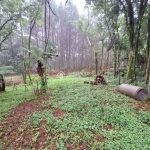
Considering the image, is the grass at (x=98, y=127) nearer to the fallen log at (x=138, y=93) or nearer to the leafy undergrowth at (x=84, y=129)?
the leafy undergrowth at (x=84, y=129)

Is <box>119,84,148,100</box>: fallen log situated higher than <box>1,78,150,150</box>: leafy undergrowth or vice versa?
<box>119,84,148,100</box>: fallen log

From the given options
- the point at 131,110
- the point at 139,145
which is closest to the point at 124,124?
the point at 139,145

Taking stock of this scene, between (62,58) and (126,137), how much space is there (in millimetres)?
21185

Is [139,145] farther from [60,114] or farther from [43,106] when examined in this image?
[43,106]

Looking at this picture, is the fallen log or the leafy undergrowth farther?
the fallen log

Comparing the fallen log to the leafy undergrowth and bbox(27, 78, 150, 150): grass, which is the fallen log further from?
bbox(27, 78, 150, 150): grass

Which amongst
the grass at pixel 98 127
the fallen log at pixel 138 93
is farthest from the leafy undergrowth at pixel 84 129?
the fallen log at pixel 138 93

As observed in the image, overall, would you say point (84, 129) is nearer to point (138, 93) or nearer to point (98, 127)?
point (98, 127)

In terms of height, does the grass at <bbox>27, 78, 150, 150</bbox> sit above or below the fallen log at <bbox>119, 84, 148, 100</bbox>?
below

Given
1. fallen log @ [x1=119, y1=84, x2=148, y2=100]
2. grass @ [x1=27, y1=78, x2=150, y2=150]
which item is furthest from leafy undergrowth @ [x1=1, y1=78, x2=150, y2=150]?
fallen log @ [x1=119, y1=84, x2=148, y2=100]

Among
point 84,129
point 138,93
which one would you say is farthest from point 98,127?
point 138,93

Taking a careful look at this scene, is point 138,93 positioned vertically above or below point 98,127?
above

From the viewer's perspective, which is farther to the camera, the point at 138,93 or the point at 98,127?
the point at 138,93

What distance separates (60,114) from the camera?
3.55 meters
